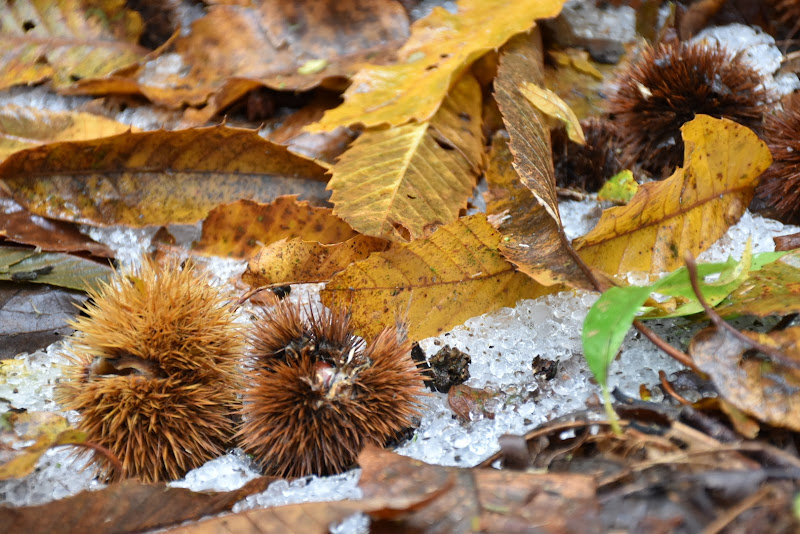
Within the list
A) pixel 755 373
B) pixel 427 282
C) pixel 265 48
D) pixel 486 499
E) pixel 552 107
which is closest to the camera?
pixel 486 499

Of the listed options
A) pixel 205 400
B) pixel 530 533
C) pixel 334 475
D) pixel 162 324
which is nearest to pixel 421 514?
pixel 530 533

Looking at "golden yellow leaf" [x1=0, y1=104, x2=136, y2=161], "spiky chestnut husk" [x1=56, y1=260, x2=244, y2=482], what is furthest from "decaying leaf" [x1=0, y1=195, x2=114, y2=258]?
"spiky chestnut husk" [x1=56, y1=260, x2=244, y2=482]

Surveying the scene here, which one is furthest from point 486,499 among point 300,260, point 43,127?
point 43,127

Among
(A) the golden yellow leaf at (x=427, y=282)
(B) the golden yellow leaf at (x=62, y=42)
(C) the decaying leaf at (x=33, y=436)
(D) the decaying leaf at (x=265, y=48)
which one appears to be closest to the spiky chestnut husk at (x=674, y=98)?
(A) the golden yellow leaf at (x=427, y=282)

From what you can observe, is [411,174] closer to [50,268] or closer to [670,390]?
[670,390]

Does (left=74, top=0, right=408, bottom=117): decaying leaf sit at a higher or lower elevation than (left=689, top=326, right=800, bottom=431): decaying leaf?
higher

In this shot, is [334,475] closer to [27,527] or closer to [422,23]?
[27,527]

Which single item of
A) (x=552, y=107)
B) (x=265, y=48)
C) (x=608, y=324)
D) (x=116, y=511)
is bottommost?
(x=116, y=511)

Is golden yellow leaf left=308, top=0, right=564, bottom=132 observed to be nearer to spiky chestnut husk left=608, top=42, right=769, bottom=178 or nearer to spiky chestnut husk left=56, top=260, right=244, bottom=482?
spiky chestnut husk left=608, top=42, right=769, bottom=178
